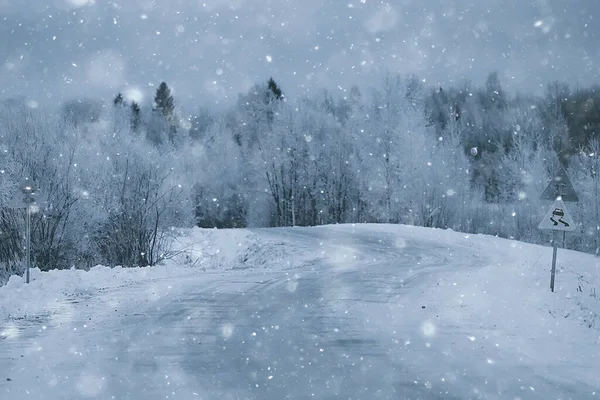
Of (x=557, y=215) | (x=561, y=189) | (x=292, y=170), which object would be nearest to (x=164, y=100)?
(x=292, y=170)

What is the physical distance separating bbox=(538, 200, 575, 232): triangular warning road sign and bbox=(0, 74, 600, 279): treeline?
18.1m

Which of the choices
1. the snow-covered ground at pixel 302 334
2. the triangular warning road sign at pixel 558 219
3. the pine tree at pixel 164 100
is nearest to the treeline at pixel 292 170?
the pine tree at pixel 164 100

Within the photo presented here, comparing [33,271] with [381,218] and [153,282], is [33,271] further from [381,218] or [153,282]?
[381,218]

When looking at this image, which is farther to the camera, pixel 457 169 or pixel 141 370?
pixel 457 169

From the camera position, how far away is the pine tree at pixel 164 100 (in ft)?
311

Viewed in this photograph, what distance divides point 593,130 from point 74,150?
59.4 m

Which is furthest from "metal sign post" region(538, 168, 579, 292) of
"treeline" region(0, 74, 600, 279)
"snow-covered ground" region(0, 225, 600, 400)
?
"treeline" region(0, 74, 600, 279)

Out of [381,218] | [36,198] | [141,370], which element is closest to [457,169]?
[381,218]

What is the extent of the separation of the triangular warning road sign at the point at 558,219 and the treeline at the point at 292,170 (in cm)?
1811

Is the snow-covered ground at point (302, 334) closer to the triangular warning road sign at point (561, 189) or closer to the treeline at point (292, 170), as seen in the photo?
the triangular warning road sign at point (561, 189)

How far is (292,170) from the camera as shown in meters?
55.3

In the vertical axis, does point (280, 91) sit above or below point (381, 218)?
above

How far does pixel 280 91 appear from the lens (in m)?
82.8

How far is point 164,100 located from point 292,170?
47.4 meters
